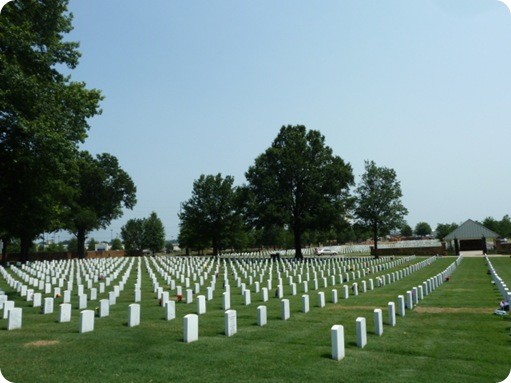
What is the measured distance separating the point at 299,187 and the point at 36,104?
33.2 meters

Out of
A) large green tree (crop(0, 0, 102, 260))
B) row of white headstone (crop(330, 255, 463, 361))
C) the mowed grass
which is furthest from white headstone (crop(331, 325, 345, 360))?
large green tree (crop(0, 0, 102, 260))

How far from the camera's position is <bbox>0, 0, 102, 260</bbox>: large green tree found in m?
14.9

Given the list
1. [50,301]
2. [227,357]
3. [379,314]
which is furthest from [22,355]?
[379,314]

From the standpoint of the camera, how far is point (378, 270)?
27.3 m

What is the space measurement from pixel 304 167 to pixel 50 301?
3576 centimetres

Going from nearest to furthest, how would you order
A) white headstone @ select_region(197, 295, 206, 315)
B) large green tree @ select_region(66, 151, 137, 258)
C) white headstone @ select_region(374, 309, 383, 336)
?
white headstone @ select_region(374, 309, 383, 336) < white headstone @ select_region(197, 295, 206, 315) < large green tree @ select_region(66, 151, 137, 258)

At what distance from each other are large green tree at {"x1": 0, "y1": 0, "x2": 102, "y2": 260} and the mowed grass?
6.35 meters

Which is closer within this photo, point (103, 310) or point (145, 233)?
point (103, 310)

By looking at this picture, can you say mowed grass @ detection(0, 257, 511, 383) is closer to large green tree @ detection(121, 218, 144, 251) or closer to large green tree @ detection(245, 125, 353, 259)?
large green tree @ detection(245, 125, 353, 259)

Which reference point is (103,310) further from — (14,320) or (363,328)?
(363,328)

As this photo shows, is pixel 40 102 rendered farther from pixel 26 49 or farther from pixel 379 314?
pixel 379 314

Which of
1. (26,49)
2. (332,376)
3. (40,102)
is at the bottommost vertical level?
(332,376)

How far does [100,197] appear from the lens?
56.9 metres

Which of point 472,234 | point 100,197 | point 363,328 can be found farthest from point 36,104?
point 472,234
